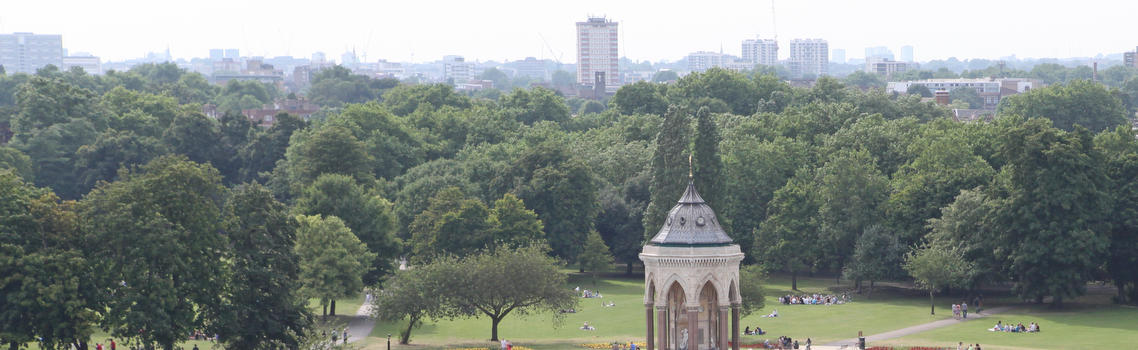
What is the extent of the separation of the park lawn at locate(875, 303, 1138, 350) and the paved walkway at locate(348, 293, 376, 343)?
27.7 m

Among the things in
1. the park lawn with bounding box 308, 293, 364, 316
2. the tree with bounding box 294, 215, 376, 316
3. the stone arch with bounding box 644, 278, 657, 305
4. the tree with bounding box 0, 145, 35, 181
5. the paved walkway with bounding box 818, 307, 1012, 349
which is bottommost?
the park lawn with bounding box 308, 293, 364, 316

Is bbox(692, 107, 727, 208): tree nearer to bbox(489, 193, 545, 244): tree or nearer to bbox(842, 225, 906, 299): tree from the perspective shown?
bbox(842, 225, 906, 299): tree

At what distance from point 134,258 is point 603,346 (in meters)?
24.3

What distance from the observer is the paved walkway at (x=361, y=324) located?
93.3 metres

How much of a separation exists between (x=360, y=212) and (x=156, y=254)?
35892 millimetres

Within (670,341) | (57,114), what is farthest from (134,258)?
(57,114)

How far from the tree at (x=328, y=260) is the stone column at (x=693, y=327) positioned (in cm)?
3614

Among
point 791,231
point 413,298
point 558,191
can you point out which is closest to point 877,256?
point 791,231

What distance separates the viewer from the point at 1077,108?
19012 cm

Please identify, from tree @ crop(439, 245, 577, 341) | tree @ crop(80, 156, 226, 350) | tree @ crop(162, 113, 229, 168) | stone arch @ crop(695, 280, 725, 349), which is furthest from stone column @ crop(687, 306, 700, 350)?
tree @ crop(162, 113, 229, 168)

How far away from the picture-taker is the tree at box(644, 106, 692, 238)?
112625mm

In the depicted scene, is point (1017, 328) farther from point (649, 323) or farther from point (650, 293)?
point (650, 293)

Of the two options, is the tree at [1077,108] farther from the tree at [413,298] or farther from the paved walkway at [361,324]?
the tree at [413,298]

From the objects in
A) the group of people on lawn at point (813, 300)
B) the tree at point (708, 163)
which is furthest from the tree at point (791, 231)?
the group of people on lawn at point (813, 300)
